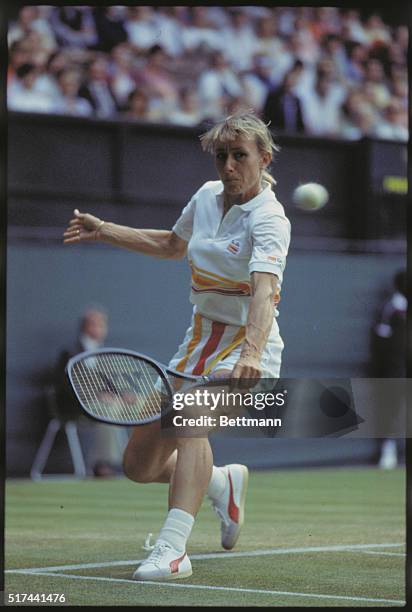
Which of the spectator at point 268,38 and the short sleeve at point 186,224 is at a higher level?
the spectator at point 268,38

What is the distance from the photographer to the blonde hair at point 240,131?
4.40 metres

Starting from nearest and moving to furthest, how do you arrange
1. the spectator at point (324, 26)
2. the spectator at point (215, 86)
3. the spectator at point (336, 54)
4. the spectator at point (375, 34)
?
the spectator at point (375, 34), the spectator at point (215, 86), the spectator at point (336, 54), the spectator at point (324, 26)

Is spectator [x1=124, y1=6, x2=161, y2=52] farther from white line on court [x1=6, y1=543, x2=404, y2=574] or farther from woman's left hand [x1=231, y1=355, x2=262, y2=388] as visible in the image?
woman's left hand [x1=231, y1=355, x2=262, y2=388]

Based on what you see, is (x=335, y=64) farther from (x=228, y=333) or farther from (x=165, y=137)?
(x=228, y=333)

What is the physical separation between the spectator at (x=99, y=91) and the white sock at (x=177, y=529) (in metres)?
6.03

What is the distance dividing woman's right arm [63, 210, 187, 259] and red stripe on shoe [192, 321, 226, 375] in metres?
0.47

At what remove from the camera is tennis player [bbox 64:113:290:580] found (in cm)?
428

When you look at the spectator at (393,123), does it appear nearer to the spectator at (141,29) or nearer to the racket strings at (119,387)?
the spectator at (141,29)

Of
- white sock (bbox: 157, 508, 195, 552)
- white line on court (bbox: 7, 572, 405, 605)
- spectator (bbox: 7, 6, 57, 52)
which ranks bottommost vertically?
white line on court (bbox: 7, 572, 405, 605)

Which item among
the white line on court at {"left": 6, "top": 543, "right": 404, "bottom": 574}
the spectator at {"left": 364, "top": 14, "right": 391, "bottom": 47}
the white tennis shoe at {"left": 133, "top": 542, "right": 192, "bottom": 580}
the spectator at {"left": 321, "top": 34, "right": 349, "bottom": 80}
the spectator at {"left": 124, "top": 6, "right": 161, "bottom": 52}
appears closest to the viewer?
the white tennis shoe at {"left": 133, "top": 542, "right": 192, "bottom": 580}

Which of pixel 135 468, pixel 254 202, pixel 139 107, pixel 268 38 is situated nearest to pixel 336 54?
pixel 268 38

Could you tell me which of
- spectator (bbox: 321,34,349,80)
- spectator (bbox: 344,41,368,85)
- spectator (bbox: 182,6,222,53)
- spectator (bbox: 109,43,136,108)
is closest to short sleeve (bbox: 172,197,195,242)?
spectator (bbox: 109,43,136,108)

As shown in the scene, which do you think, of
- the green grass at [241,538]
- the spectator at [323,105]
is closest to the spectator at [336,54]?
the spectator at [323,105]

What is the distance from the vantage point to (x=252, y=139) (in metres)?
4.42
